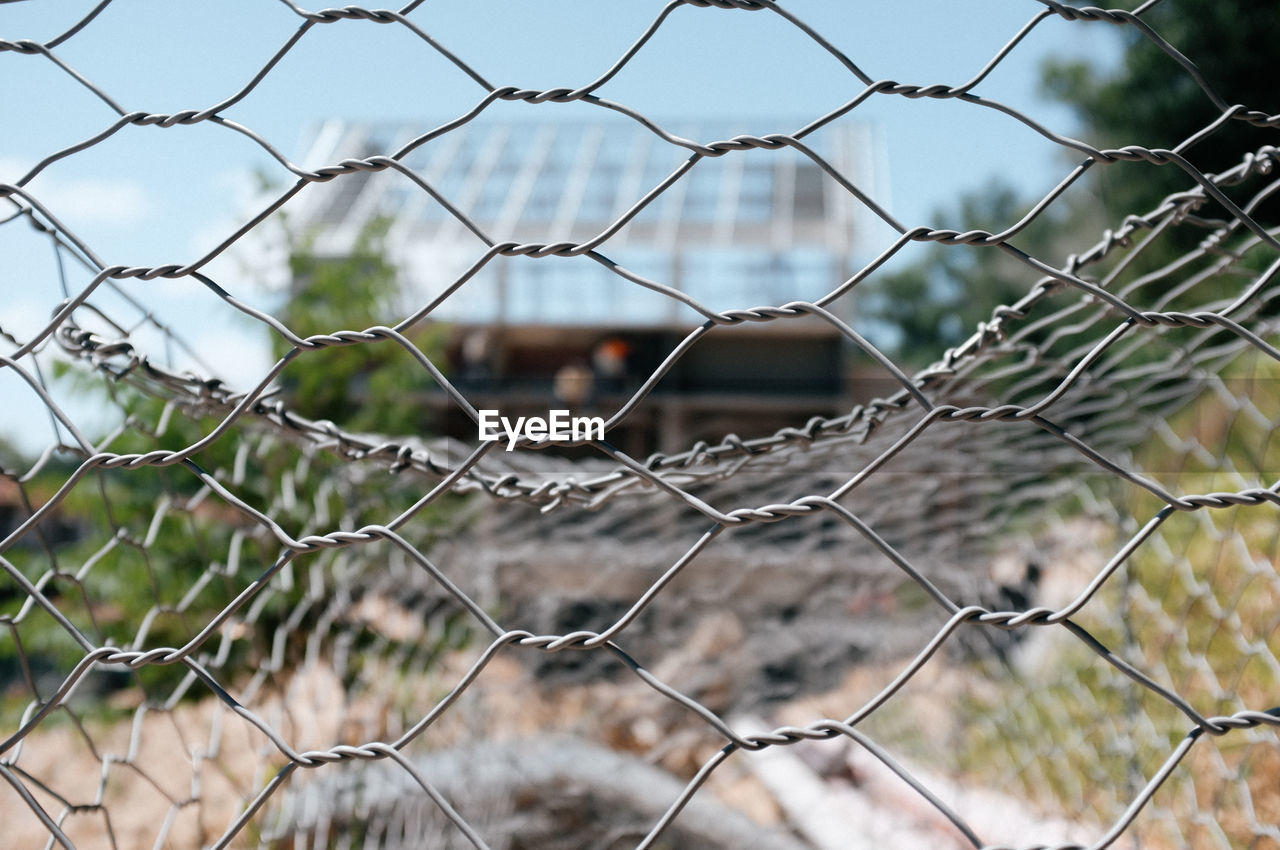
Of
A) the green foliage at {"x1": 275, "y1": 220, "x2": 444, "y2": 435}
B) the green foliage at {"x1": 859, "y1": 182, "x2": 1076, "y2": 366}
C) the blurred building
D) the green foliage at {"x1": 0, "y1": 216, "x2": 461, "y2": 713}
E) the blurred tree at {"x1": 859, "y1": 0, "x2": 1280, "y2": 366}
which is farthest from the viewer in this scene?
the green foliage at {"x1": 859, "y1": 182, "x2": 1076, "y2": 366}

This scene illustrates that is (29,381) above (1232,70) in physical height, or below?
below

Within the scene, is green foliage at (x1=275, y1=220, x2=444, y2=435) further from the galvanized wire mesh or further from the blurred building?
the blurred building

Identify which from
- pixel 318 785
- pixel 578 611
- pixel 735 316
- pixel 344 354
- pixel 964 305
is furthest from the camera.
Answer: pixel 964 305

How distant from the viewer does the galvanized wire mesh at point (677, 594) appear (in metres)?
0.38

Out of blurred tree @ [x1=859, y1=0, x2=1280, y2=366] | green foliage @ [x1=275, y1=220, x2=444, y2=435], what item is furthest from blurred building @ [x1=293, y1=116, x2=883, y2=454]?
green foliage @ [x1=275, y1=220, x2=444, y2=435]

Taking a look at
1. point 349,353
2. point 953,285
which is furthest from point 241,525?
point 953,285

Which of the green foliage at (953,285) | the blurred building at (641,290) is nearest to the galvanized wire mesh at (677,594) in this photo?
the blurred building at (641,290)

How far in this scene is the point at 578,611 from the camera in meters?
2.45

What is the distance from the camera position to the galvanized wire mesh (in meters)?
0.38

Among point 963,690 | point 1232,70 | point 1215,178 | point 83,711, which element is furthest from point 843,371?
point 1215,178

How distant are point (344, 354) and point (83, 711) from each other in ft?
2.51

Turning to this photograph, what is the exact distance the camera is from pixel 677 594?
183 centimetres

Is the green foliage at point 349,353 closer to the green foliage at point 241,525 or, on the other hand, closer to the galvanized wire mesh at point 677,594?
the green foliage at point 241,525

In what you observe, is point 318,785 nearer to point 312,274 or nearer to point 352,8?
point 352,8
